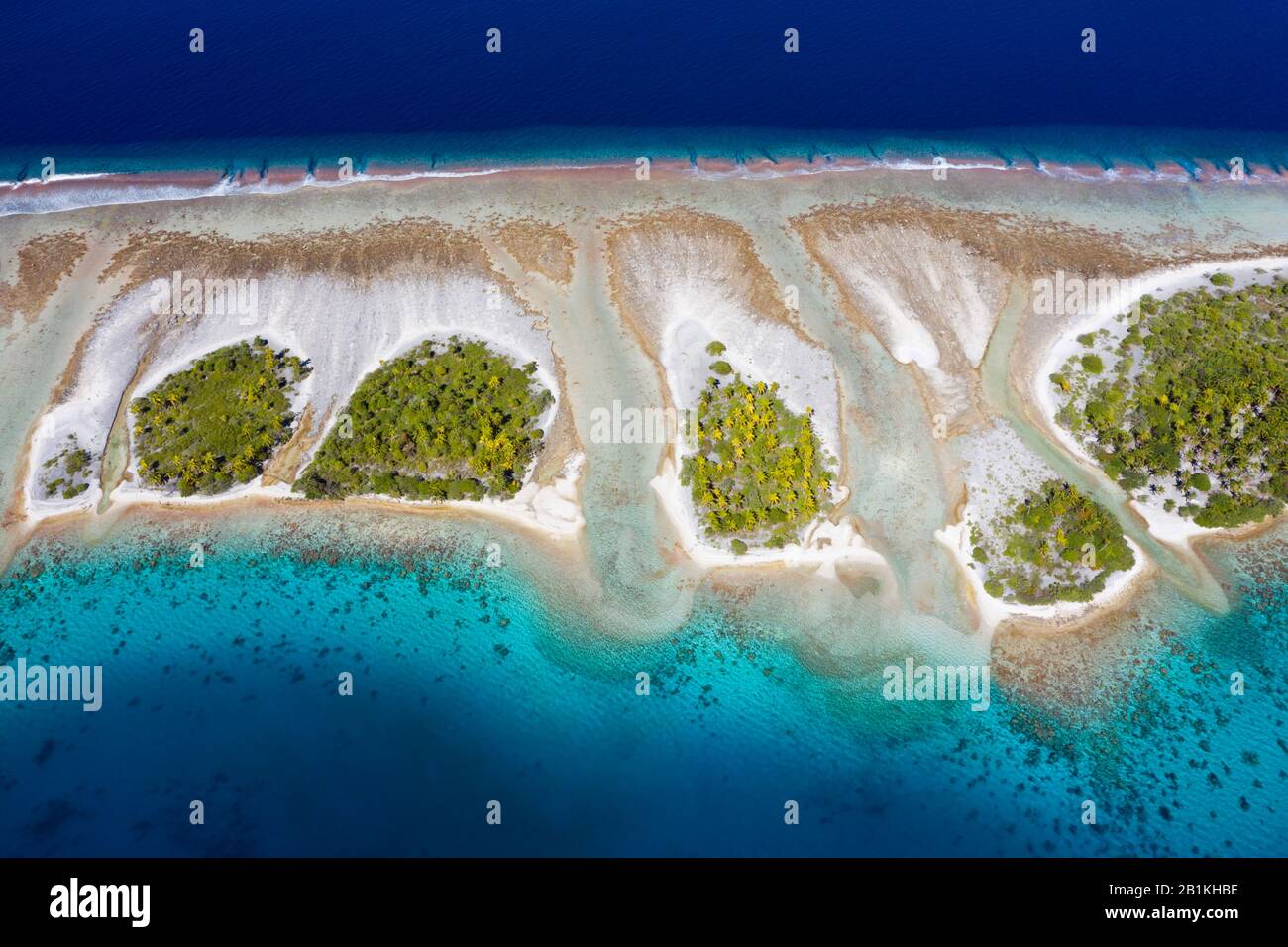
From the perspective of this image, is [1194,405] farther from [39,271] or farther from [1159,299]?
[39,271]

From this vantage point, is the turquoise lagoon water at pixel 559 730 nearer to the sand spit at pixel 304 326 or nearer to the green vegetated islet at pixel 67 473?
the green vegetated islet at pixel 67 473

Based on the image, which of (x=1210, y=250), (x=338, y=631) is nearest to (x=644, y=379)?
(x=338, y=631)

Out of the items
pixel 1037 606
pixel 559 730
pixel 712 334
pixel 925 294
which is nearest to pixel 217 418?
pixel 559 730

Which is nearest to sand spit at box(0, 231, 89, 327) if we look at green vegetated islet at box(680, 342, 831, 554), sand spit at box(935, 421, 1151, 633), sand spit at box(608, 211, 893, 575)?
sand spit at box(608, 211, 893, 575)

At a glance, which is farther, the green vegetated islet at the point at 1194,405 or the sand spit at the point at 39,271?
the sand spit at the point at 39,271

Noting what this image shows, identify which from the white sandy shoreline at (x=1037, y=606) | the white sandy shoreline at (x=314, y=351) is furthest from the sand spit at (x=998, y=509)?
the white sandy shoreline at (x=314, y=351)

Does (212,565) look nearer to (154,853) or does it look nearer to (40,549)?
(40,549)
